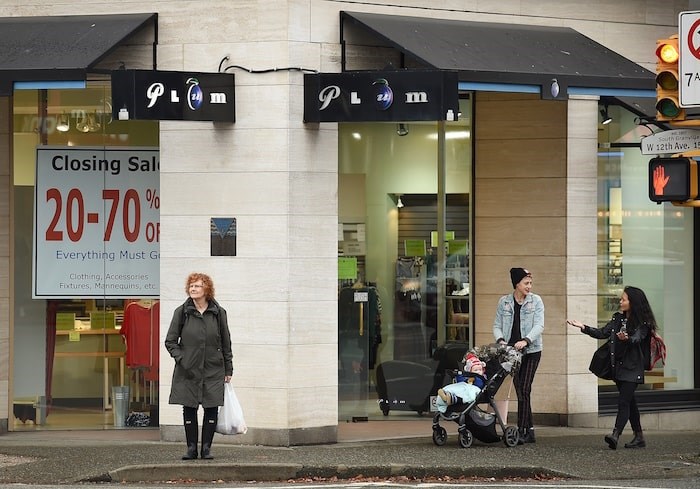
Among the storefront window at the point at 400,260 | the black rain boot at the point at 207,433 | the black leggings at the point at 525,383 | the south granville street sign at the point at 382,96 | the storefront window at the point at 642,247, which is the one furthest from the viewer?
the storefront window at the point at 642,247

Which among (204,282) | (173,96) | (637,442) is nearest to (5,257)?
(173,96)

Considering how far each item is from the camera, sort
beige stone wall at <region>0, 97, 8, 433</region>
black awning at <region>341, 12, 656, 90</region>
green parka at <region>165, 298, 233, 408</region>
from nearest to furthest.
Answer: green parka at <region>165, 298, 233, 408</region> → black awning at <region>341, 12, 656, 90</region> → beige stone wall at <region>0, 97, 8, 433</region>

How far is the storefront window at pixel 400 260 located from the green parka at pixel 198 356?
10.8ft

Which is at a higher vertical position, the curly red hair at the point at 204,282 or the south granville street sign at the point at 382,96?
the south granville street sign at the point at 382,96

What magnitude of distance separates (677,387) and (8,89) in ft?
28.6

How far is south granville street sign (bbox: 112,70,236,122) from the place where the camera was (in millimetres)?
13047

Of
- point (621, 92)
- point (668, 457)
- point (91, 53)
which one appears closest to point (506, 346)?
point (668, 457)

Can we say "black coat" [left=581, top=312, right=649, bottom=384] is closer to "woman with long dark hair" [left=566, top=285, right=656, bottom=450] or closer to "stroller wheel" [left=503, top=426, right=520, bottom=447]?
"woman with long dark hair" [left=566, top=285, right=656, bottom=450]

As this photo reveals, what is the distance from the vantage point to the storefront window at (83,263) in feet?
49.6

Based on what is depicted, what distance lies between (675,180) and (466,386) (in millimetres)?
3230

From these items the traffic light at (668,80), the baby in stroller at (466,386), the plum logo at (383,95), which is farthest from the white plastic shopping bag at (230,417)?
the traffic light at (668,80)

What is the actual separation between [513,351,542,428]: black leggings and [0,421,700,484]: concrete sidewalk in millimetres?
323

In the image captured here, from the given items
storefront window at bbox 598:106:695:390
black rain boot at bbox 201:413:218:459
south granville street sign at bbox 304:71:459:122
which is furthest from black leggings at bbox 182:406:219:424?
storefront window at bbox 598:106:695:390

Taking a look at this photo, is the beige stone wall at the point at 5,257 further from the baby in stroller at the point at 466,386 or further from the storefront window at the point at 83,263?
the baby in stroller at the point at 466,386
